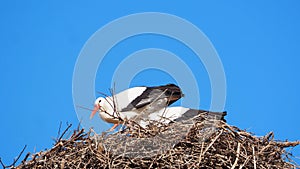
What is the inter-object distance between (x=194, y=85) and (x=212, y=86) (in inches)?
15.2

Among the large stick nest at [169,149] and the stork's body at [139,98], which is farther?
the stork's body at [139,98]

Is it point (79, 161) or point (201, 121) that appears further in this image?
point (201, 121)

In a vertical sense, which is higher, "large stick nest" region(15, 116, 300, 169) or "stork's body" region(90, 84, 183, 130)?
"stork's body" region(90, 84, 183, 130)

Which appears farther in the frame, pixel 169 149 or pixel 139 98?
pixel 139 98

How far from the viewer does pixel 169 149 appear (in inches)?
127

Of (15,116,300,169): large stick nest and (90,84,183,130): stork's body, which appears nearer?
(15,116,300,169): large stick nest

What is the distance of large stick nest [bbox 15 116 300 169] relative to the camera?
3.19 meters

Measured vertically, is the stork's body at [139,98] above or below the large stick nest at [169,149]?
above

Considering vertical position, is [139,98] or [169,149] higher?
[139,98]

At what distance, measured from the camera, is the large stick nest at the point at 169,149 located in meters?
3.19

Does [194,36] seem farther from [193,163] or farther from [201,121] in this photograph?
[193,163]

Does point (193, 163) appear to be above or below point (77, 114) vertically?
below

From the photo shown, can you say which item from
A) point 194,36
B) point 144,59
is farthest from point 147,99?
point 194,36

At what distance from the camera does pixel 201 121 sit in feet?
11.5
